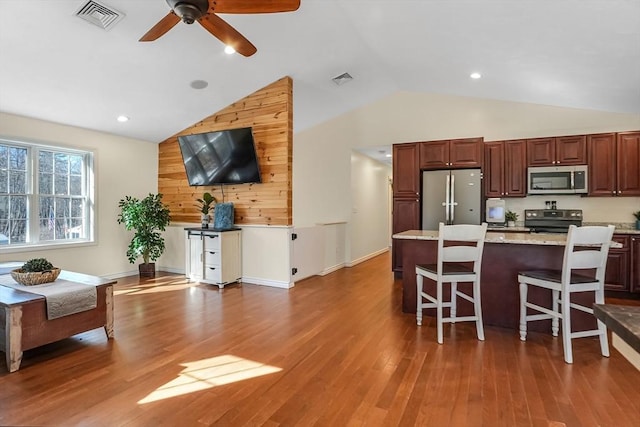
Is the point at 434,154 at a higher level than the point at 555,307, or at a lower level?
higher

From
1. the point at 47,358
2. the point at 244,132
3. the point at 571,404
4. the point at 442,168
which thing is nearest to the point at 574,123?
the point at 442,168

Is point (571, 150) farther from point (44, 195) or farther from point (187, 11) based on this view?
point (44, 195)

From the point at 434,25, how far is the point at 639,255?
386 centimetres

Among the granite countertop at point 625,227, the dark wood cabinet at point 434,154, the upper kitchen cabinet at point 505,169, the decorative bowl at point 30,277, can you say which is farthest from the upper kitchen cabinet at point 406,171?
the decorative bowl at point 30,277

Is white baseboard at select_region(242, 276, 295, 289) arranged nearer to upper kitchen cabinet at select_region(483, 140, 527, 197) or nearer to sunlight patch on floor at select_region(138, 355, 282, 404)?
sunlight patch on floor at select_region(138, 355, 282, 404)

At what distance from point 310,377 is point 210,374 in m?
0.70

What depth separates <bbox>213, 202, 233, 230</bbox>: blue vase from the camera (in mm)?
5184

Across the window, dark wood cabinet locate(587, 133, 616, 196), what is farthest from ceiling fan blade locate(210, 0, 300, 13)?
dark wood cabinet locate(587, 133, 616, 196)

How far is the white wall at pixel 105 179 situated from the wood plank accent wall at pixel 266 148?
116cm

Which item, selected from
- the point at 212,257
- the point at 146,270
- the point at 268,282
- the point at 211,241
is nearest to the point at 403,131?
the point at 268,282

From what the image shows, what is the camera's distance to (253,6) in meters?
2.31

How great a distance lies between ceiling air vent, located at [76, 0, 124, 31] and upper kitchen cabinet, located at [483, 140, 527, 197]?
5067mm

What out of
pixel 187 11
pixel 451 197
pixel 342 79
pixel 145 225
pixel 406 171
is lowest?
pixel 145 225

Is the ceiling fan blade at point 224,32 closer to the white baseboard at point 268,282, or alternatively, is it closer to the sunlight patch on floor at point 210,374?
the sunlight patch on floor at point 210,374
